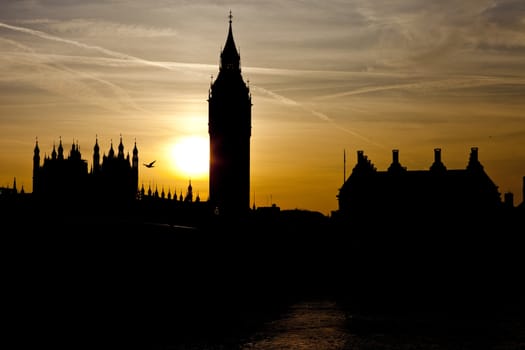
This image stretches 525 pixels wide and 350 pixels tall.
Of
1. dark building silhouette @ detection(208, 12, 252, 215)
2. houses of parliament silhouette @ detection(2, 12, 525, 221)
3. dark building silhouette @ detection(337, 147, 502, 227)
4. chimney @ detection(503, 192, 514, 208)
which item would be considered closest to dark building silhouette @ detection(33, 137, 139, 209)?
houses of parliament silhouette @ detection(2, 12, 525, 221)

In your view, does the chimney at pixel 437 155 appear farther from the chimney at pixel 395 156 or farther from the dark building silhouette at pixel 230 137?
the dark building silhouette at pixel 230 137

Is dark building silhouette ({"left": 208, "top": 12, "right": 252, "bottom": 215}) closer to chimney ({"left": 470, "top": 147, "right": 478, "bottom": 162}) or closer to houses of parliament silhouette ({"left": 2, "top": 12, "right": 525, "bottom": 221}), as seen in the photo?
houses of parliament silhouette ({"left": 2, "top": 12, "right": 525, "bottom": 221})

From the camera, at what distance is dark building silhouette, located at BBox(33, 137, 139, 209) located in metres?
125

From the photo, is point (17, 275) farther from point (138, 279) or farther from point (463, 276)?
point (463, 276)

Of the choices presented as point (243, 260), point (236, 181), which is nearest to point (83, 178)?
point (236, 181)

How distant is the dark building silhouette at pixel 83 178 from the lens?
12469cm

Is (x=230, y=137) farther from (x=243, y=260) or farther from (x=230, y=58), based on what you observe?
(x=243, y=260)

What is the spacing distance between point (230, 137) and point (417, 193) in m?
40.4

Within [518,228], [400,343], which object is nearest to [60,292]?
[400,343]

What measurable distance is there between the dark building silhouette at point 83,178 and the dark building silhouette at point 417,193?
31.4 meters

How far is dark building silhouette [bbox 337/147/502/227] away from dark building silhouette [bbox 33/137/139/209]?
31399 mm

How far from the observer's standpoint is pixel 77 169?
437 ft

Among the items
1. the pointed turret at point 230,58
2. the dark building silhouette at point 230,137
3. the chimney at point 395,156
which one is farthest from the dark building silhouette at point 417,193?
the pointed turret at point 230,58

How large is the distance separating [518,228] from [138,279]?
59.0 meters
